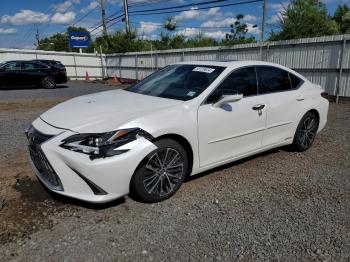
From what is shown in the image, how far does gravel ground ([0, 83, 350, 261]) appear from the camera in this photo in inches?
106

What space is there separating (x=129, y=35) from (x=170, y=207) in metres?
26.3

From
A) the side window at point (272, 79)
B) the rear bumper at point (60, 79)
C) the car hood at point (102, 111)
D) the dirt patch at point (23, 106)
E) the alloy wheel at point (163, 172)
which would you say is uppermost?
the side window at point (272, 79)

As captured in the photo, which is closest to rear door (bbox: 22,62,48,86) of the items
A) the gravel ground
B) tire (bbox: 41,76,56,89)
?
tire (bbox: 41,76,56,89)

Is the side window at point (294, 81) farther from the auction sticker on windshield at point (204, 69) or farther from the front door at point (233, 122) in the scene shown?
the auction sticker on windshield at point (204, 69)

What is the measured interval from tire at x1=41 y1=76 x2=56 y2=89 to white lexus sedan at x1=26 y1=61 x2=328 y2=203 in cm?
1468

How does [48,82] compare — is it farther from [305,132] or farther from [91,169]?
[91,169]

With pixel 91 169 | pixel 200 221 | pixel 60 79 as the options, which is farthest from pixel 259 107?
pixel 60 79

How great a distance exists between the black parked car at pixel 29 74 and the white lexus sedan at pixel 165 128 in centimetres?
1437

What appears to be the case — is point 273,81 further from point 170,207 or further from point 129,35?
point 129,35

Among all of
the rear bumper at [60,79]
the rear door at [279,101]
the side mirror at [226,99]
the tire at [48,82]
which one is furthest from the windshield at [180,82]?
the rear bumper at [60,79]

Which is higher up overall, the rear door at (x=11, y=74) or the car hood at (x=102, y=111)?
the car hood at (x=102, y=111)

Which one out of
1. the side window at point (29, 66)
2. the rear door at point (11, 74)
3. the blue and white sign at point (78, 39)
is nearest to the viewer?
the rear door at point (11, 74)

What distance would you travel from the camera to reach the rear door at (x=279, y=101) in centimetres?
459

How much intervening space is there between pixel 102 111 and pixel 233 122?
5.48 ft
